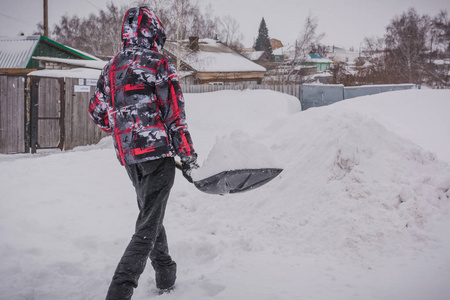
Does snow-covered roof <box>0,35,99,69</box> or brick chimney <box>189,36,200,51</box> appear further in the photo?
brick chimney <box>189,36,200,51</box>

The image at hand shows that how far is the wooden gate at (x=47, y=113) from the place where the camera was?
8.95 m

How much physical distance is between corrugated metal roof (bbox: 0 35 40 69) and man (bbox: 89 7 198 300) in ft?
60.3

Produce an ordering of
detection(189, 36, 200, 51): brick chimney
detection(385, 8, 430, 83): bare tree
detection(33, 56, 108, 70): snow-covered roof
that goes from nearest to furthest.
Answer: detection(33, 56, 108, 70): snow-covered roof < detection(189, 36, 200, 51): brick chimney < detection(385, 8, 430, 83): bare tree

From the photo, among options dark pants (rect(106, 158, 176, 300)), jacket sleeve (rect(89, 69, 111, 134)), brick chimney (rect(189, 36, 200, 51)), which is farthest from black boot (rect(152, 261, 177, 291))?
brick chimney (rect(189, 36, 200, 51))

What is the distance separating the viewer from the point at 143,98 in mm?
2020

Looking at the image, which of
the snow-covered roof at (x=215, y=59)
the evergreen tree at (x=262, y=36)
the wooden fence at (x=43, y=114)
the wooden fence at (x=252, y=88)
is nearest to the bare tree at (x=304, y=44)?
the snow-covered roof at (x=215, y=59)

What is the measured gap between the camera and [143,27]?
6.95ft

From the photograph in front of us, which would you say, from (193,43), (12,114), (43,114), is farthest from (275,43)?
(12,114)

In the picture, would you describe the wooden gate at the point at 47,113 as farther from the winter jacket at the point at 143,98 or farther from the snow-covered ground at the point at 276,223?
the winter jacket at the point at 143,98

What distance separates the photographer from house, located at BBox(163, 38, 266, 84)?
24.3m

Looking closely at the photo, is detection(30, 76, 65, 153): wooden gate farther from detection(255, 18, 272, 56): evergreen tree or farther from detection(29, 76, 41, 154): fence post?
detection(255, 18, 272, 56): evergreen tree

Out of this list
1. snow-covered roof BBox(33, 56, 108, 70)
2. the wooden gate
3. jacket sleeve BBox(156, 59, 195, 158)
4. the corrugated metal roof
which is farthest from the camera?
the corrugated metal roof

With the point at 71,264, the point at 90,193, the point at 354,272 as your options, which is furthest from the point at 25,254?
the point at 354,272

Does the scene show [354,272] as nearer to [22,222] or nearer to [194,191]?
[194,191]
